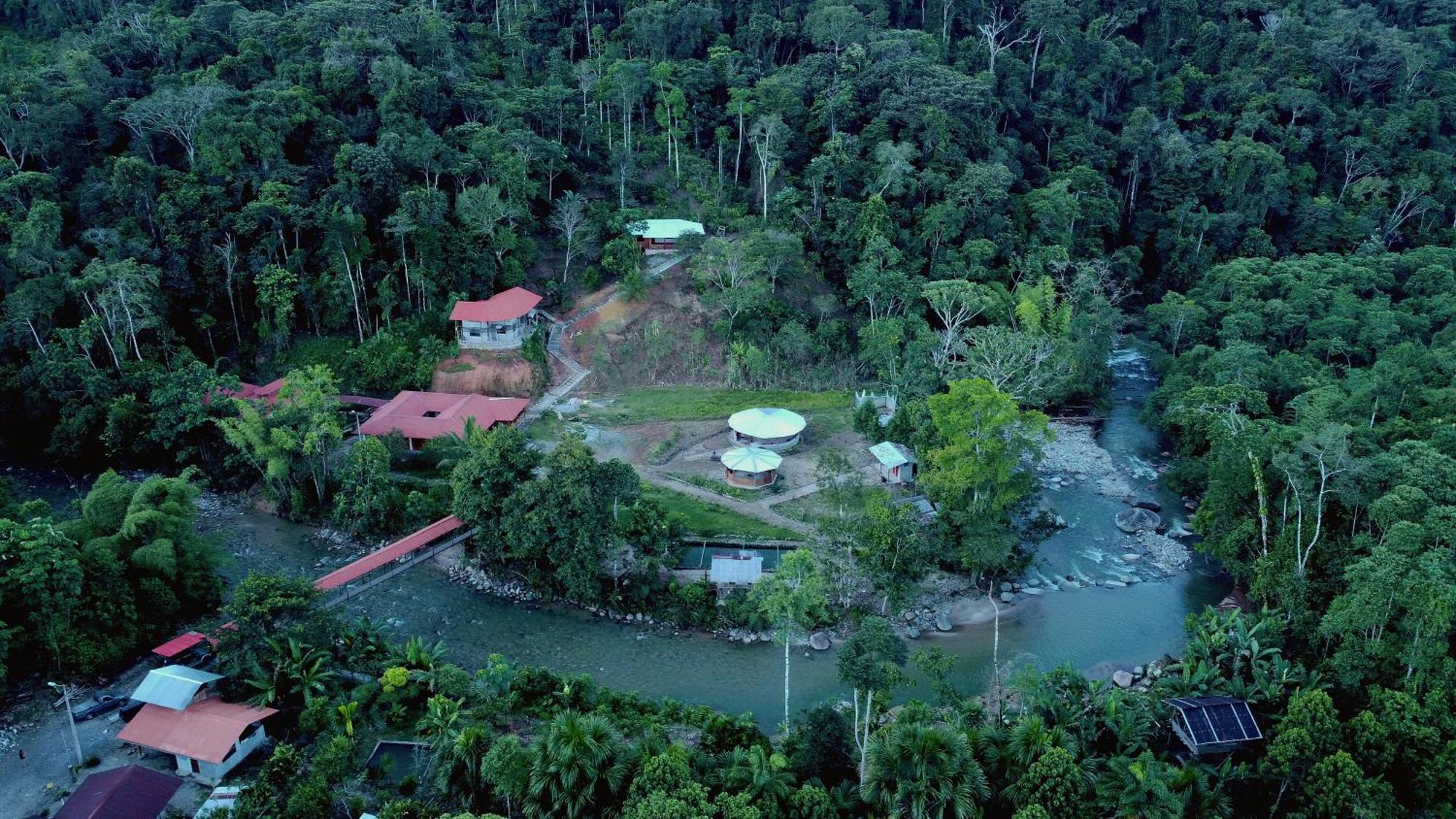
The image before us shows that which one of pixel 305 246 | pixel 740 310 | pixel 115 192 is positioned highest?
pixel 115 192

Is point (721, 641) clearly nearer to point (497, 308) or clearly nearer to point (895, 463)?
point (895, 463)

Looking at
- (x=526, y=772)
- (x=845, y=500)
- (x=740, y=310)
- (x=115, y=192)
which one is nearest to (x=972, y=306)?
(x=740, y=310)

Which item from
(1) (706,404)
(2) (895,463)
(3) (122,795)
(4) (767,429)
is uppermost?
(3) (122,795)

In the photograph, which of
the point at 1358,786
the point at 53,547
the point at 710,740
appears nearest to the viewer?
the point at 1358,786

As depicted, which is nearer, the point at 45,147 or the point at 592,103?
the point at 45,147

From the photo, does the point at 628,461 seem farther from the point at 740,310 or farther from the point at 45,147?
the point at 45,147

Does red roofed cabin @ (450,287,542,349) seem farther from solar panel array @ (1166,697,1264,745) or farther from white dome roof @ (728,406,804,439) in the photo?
solar panel array @ (1166,697,1264,745)

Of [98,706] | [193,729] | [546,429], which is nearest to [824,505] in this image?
[546,429]
